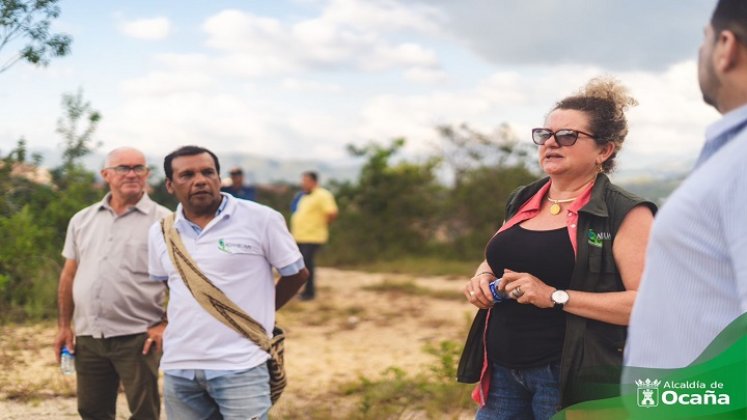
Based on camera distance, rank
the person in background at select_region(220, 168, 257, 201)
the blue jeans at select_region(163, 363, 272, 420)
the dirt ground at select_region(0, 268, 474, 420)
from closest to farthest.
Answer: the blue jeans at select_region(163, 363, 272, 420), the dirt ground at select_region(0, 268, 474, 420), the person in background at select_region(220, 168, 257, 201)

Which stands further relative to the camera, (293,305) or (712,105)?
(293,305)

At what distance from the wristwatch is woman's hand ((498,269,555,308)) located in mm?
10

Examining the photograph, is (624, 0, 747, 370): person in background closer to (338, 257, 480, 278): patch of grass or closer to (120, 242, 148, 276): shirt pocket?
(120, 242, 148, 276): shirt pocket

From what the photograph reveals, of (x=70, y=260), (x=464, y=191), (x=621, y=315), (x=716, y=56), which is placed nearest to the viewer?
(x=716, y=56)

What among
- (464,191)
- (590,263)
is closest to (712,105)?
(590,263)

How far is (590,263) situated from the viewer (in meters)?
2.77

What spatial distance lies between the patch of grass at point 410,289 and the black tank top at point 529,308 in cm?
909

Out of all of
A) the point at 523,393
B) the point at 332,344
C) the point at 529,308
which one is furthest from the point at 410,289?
the point at 529,308

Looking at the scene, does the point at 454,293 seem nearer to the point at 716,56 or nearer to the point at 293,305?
the point at 293,305

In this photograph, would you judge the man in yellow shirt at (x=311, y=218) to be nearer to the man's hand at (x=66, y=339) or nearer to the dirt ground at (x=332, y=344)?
the dirt ground at (x=332, y=344)

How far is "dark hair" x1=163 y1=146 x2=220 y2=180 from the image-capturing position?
3799mm

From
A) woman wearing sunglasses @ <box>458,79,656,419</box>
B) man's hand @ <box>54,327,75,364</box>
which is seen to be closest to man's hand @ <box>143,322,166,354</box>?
man's hand @ <box>54,327,75,364</box>

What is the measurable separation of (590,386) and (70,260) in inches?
124

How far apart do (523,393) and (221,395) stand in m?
1.25
